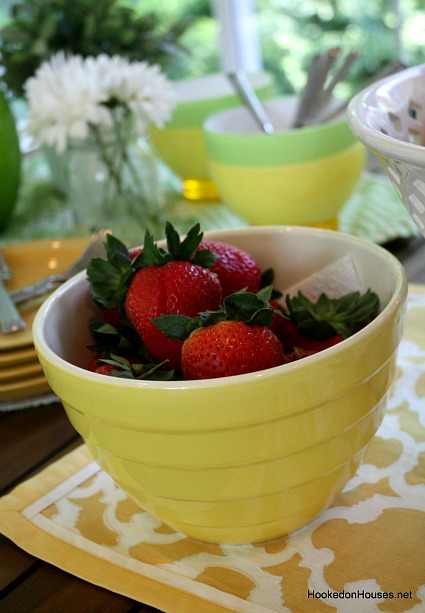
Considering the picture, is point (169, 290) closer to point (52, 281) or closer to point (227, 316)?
point (227, 316)

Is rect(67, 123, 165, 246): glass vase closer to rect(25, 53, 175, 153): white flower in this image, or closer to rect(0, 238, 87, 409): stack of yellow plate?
rect(25, 53, 175, 153): white flower

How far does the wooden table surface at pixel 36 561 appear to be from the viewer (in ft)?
1.31

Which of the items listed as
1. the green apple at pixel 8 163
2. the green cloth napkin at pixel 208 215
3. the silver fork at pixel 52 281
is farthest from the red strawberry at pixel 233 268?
the green apple at pixel 8 163

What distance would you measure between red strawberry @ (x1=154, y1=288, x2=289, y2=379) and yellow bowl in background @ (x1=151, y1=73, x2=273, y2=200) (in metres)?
0.66

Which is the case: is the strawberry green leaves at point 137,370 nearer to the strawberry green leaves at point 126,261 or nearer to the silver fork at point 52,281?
the strawberry green leaves at point 126,261

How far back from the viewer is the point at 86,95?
859mm

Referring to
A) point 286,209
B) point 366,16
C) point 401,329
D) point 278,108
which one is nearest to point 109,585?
point 401,329

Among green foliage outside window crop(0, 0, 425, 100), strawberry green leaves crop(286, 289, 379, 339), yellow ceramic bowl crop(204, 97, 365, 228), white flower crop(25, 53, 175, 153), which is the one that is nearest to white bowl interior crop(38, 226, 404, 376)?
strawberry green leaves crop(286, 289, 379, 339)

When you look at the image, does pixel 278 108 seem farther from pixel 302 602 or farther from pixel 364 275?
pixel 302 602

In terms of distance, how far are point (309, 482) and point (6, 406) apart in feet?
1.00

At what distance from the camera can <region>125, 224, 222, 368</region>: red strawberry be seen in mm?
421

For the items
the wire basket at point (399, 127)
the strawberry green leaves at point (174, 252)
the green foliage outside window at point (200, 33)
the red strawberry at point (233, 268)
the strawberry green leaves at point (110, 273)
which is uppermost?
the wire basket at point (399, 127)

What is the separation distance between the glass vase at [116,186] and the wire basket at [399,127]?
1.75 feet

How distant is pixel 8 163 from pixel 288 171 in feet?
1.43
